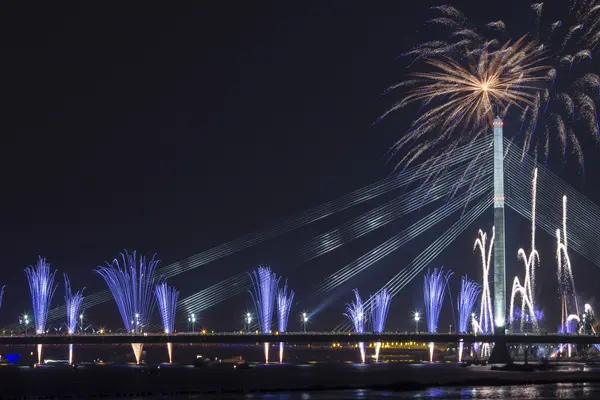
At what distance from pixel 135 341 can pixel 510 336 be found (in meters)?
50.7

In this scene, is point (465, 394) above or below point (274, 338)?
below

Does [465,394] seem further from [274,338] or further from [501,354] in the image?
[274,338]

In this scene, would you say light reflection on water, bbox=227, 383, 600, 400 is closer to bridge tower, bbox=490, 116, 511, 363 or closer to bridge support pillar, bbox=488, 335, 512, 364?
bridge tower, bbox=490, 116, 511, 363

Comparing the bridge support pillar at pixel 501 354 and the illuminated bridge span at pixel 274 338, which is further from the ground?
the illuminated bridge span at pixel 274 338

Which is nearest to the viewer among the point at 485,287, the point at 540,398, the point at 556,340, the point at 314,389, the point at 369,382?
the point at 540,398

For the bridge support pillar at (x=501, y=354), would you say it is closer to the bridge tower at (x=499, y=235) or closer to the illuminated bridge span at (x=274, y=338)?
the illuminated bridge span at (x=274, y=338)

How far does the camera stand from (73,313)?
411ft

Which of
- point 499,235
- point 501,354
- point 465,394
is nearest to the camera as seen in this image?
point 465,394

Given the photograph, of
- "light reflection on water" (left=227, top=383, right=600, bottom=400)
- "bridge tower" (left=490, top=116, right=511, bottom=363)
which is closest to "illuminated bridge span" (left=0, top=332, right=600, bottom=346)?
"bridge tower" (left=490, top=116, right=511, bottom=363)

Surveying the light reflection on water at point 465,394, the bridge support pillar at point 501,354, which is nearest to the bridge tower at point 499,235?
the bridge support pillar at point 501,354

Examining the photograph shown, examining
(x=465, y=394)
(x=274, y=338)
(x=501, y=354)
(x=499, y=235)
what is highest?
(x=499, y=235)

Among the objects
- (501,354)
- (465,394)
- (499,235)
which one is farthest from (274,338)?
(465,394)

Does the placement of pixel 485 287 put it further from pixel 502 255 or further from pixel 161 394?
pixel 161 394

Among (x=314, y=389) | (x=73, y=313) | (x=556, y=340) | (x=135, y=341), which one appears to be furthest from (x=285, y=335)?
(x=314, y=389)
